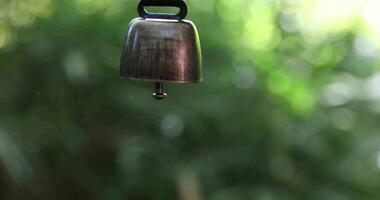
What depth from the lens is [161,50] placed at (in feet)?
2.93

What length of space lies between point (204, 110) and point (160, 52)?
66 cm

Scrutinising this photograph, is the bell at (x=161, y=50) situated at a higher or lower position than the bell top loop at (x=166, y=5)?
lower

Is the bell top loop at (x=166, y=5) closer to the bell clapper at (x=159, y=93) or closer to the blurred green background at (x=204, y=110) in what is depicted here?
the bell clapper at (x=159, y=93)

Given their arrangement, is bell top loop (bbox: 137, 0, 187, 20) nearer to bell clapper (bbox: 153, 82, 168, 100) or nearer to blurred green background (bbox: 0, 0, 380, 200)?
bell clapper (bbox: 153, 82, 168, 100)

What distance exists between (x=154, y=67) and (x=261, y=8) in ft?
2.46

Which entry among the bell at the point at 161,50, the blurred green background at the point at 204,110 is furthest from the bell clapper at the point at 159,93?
the blurred green background at the point at 204,110

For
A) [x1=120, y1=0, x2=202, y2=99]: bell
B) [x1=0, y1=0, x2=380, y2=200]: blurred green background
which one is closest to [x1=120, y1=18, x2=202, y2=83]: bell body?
[x1=120, y1=0, x2=202, y2=99]: bell

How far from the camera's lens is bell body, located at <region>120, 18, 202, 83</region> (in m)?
0.89

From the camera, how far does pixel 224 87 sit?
1.54 meters

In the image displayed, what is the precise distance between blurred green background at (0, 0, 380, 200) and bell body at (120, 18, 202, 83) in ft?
2.05

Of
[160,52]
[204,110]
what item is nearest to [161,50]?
[160,52]

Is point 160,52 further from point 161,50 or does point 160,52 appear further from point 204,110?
point 204,110

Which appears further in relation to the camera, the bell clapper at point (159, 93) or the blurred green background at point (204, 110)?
the blurred green background at point (204, 110)

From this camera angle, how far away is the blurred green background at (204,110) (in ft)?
4.97
